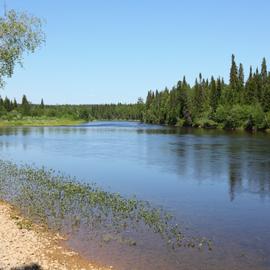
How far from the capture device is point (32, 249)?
1634cm

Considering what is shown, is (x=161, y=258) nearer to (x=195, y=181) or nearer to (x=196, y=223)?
(x=196, y=223)

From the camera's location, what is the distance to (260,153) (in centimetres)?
5634

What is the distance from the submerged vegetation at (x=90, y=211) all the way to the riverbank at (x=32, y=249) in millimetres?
1551

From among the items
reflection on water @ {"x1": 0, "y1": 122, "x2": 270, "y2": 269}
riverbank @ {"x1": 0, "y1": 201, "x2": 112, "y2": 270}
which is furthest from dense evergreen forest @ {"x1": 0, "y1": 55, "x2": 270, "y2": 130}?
riverbank @ {"x1": 0, "y1": 201, "x2": 112, "y2": 270}

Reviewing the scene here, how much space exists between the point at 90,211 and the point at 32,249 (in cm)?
762

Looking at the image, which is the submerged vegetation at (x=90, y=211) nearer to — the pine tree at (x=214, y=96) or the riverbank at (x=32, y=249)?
the riverbank at (x=32, y=249)

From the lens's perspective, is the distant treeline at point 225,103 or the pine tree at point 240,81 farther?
the pine tree at point 240,81

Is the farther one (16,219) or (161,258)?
(16,219)

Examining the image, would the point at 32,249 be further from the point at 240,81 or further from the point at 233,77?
the point at 240,81

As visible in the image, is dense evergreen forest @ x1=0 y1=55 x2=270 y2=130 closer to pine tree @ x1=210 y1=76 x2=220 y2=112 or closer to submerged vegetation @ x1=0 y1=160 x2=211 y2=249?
pine tree @ x1=210 y1=76 x2=220 y2=112

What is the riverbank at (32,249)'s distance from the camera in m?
14.6

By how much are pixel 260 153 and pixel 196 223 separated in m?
37.0

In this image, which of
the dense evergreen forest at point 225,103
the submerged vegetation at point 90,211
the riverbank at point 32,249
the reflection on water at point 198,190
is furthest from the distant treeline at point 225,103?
the riverbank at point 32,249

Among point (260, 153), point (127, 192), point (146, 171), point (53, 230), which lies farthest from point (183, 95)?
point (53, 230)
